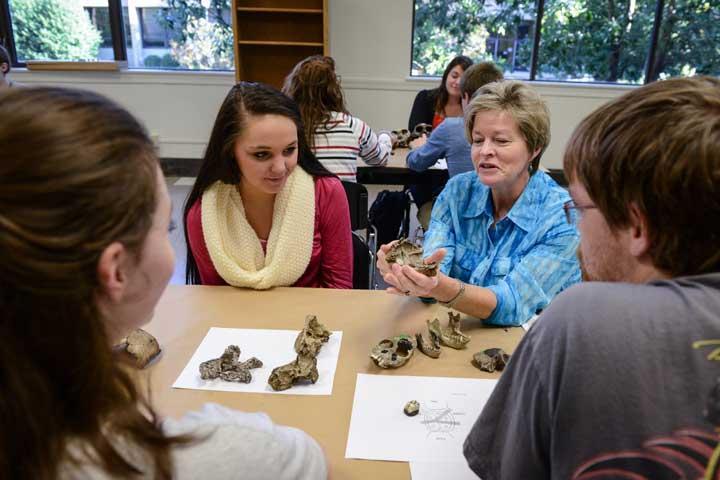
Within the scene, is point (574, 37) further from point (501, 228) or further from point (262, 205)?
point (262, 205)

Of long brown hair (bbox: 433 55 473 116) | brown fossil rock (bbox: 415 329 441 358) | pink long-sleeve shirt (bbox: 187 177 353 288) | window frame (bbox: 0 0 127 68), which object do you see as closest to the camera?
brown fossil rock (bbox: 415 329 441 358)

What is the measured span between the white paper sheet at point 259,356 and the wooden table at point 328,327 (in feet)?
0.06

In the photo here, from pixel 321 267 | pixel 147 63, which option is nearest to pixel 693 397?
pixel 321 267

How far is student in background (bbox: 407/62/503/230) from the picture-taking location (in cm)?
296

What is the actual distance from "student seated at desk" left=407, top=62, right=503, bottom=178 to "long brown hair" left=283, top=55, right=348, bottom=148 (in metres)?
0.62

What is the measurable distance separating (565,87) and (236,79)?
3402 millimetres

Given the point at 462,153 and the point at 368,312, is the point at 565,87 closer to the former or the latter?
the point at 462,153

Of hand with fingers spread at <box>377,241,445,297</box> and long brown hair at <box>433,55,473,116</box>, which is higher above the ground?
long brown hair at <box>433,55,473,116</box>

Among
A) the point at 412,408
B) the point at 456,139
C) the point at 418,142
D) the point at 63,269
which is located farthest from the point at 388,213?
the point at 63,269

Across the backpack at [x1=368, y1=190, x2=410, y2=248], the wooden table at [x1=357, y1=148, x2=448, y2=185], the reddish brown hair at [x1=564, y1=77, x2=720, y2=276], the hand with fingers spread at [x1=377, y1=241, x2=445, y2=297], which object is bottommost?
the backpack at [x1=368, y1=190, x2=410, y2=248]

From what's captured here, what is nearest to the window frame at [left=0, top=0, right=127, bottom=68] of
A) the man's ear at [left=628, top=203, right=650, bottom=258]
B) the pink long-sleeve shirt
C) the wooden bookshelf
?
the wooden bookshelf

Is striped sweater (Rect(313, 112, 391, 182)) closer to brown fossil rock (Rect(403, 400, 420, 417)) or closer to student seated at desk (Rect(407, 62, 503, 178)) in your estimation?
student seated at desk (Rect(407, 62, 503, 178))

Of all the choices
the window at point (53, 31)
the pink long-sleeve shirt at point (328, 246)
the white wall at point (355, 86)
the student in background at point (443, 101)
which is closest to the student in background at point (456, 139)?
the student in background at point (443, 101)

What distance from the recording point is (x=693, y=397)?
0.65 metres
